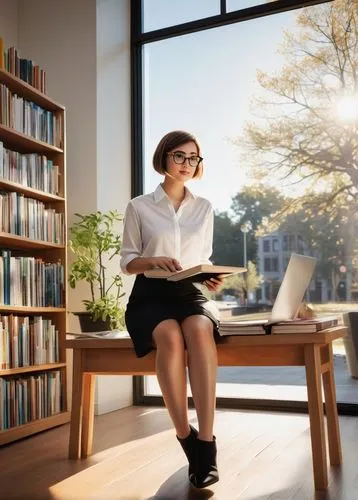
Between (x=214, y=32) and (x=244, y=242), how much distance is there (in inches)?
56.7

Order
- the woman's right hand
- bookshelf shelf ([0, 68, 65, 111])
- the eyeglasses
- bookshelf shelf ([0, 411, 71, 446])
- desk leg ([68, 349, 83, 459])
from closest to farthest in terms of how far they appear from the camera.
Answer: the woman's right hand → the eyeglasses → desk leg ([68, 349, 83, 459]) → bookshelf shelf ([0, 411, 71, 446]) → bookshelf shelf ([0, 68, 65, 111])

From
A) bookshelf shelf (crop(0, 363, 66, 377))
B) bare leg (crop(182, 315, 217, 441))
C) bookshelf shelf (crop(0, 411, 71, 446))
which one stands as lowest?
bookshelf shelf (crop(0, 411, 71, 446))

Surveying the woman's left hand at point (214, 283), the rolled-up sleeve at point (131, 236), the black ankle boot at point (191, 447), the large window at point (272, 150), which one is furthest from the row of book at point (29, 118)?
the black ankle boot at point (191, 447)

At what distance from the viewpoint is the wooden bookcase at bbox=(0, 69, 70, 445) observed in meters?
3.12

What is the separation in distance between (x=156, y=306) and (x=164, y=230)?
1.19 ft

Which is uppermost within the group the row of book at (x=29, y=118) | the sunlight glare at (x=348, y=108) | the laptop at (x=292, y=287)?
the sunlight glare at (x=348, y=108)

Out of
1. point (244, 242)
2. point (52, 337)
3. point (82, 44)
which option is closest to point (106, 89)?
point (82, 44)

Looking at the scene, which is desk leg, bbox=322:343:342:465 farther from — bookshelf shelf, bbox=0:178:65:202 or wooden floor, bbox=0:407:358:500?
bookshelf shelf, bbox=0:178:65:202

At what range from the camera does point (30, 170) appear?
3398mm

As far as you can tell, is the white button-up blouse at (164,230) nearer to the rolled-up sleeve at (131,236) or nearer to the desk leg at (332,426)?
the rolled-up sleeve at (131,236)

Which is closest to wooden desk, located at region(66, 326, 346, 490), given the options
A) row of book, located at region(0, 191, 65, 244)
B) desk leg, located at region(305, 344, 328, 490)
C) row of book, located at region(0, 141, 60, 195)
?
desk leg, located at region(305, 344, 328, 490)

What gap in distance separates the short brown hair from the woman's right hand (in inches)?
17.0

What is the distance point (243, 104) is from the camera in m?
4.04

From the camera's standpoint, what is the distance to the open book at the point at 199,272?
6.58 feet
